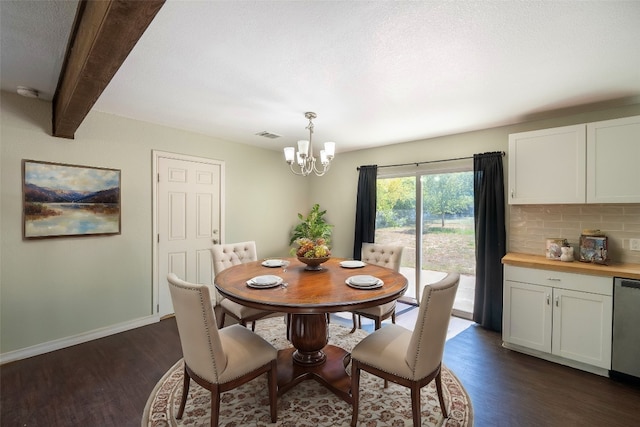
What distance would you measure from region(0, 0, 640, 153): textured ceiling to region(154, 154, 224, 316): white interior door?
2.78 feet

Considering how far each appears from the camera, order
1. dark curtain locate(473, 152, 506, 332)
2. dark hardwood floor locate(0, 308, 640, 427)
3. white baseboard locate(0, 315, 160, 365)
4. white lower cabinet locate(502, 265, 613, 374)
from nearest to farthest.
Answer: dark hardwood floor locate(0, 308, 640, 427)
white lower cabinet locate(502, 265, 613, 374)
white baseboard locate(0, 315, 160, 365)
dark curtain locate(473, 152, 506, 332)

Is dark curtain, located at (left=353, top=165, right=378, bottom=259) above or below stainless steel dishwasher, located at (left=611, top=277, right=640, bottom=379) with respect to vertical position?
Answer: above

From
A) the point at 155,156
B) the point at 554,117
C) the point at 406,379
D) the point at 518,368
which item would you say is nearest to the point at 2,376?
the point at 155,156

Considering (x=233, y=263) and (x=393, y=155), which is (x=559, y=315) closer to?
(x=393, y=155)

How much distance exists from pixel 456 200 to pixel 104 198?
435 centimetres

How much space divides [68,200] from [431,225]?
442 cm

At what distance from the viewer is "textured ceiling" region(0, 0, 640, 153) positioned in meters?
1.55

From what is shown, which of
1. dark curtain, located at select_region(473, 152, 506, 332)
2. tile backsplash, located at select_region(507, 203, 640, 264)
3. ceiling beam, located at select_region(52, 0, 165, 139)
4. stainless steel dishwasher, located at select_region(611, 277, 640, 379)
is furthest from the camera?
dark curtain, located at select_region(473, 152, 506, 332)

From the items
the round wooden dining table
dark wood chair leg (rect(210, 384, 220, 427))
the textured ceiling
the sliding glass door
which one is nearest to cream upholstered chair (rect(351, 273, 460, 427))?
the round wooden dining table

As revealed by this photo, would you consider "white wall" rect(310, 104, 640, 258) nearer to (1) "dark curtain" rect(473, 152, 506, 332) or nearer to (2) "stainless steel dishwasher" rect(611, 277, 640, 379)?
(1) "dark curtain" rect(473, 152, 506, 332)

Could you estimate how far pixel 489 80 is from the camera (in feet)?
7.53

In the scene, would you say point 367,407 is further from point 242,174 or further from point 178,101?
point 242,174

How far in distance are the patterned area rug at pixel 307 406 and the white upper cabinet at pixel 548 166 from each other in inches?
81.4

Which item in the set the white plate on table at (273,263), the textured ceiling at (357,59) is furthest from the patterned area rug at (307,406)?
the textured ceiling at (357,59)
